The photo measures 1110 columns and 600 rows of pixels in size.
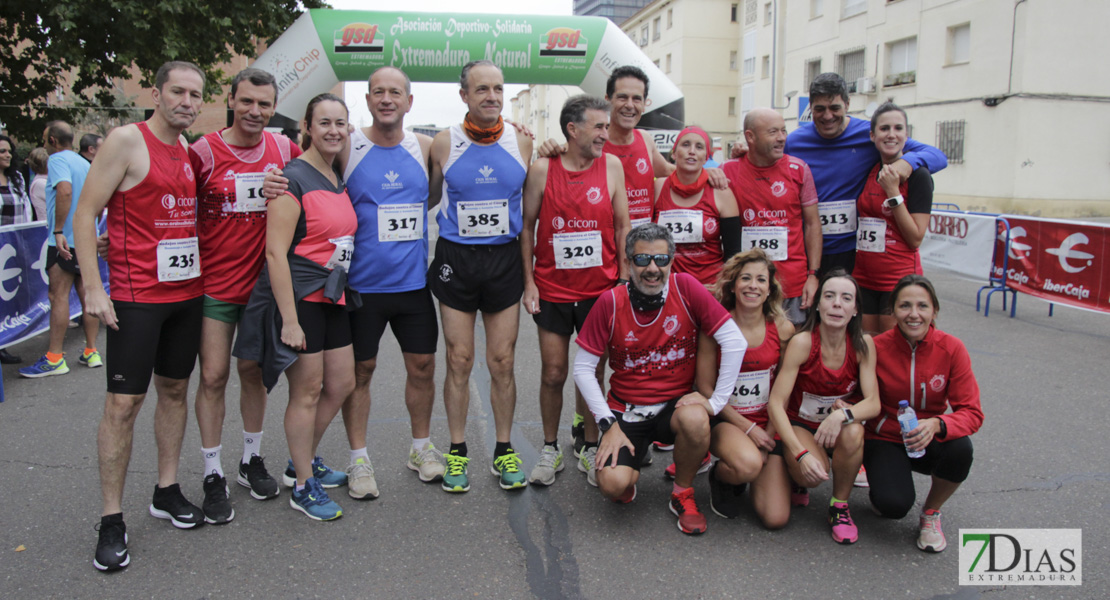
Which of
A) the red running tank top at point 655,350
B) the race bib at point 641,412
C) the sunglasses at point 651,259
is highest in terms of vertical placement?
the sunglasses at point 651,259

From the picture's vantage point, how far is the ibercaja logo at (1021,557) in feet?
9.71

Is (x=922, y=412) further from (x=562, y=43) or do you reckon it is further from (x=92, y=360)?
(x=562, y=43)

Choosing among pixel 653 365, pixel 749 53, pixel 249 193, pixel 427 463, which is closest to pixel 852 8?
pixel 749 53

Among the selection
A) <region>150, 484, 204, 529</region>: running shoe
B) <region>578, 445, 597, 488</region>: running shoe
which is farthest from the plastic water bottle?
<region>150, 484, 204, 529</region>: running shoe

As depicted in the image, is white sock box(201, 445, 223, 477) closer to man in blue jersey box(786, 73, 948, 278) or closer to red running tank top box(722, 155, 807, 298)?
red running tank top box(722, 155, 807, 298)

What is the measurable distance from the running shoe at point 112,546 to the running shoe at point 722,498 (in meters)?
2.58

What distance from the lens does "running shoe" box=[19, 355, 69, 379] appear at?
235 inches

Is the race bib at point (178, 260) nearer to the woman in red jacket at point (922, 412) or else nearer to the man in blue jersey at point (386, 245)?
the man in blue jersey at point (386, 245)

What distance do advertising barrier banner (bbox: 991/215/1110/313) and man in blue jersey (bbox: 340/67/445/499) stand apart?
287 inches

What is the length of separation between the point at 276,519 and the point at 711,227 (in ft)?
8.73

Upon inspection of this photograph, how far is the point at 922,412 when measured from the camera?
3.45 metres

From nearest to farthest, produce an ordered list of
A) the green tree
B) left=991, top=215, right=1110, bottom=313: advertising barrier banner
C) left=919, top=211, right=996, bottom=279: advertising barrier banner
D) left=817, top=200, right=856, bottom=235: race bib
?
left=817, top=200, right=856, bottom=235: race bib
left=991, top=215, right=1110, bottom=313: advertising barrier banner
left=919, top=211, right=996, bottom=279: advertising barrier banner
the green tree

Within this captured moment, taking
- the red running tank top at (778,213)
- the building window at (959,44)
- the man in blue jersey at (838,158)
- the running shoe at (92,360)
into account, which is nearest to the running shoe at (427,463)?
the red running tank top at (778,213)

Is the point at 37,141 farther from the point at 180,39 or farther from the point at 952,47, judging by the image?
the point at 952,47
